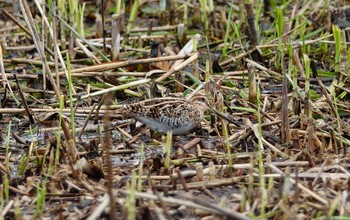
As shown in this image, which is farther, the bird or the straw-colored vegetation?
the bird

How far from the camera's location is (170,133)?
200 inches

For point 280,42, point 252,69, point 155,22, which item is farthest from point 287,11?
point 252,69

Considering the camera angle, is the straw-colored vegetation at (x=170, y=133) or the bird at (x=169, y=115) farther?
the bird at (x=169, y=115)

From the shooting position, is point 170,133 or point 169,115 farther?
point 169,115

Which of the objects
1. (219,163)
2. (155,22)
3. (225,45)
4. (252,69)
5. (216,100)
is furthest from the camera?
(155,22)

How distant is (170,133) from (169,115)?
598 mm

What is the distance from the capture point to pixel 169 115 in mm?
5660

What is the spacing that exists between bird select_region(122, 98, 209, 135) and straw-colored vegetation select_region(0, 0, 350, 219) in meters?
0.11

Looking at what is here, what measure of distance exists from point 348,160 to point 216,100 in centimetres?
116

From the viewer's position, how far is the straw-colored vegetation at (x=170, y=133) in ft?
14.2

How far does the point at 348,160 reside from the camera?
521 cm

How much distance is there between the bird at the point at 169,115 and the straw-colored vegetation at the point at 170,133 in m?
0.11

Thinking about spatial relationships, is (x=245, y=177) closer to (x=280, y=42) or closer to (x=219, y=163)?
(x=219, y=163)

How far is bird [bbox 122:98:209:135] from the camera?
5.66 meters
